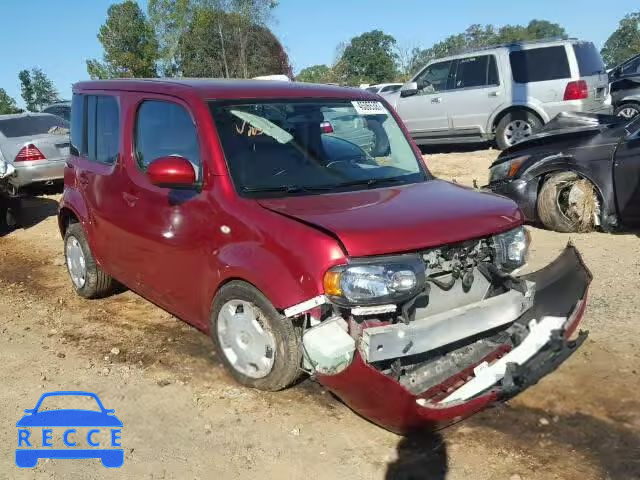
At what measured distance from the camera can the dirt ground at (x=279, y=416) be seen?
10.0ft

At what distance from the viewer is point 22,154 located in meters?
10.6

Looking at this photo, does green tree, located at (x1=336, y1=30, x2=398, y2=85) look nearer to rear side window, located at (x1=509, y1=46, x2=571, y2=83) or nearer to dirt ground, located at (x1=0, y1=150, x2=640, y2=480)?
rear side window, located at (x1=509, y1=46, x2=571, y2=83)

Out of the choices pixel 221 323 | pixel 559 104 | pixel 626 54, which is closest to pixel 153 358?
pixel 221 323

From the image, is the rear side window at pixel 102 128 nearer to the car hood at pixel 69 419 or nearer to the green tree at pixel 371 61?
the car hood at pixel 69 419

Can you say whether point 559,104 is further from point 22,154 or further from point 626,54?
point 626,54

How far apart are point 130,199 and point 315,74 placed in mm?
31145

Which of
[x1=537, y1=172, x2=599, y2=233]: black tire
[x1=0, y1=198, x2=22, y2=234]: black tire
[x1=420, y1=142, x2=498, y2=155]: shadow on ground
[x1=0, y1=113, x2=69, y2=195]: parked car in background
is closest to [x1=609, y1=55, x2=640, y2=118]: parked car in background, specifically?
[x1=420, y1=142, x2=498, y2=155]: shadow on ground

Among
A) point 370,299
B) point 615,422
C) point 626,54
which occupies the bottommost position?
point 615,422

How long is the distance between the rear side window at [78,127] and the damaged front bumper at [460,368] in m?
3.34

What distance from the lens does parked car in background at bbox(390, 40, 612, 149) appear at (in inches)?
446

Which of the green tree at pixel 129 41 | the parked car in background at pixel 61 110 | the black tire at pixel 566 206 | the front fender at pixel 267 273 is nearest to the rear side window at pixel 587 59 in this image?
the black tire at pixel 566 206

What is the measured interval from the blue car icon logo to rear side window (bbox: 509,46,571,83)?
1025 cm

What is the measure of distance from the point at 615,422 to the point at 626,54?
195 feet

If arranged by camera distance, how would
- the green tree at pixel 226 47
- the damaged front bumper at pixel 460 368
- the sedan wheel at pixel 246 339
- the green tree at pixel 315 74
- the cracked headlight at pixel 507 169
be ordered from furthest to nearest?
the green tree at pixel 315 74 < the green tree at pixel 226 47 < the cracked headlight at pixel 507 169 < the sedan wheel at pixel 246 339 < the damaged front bumper at pixel 460 368
